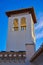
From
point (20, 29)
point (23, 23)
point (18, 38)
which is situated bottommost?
A: point (18, 38)

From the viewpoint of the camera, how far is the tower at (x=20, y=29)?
15.6 metres

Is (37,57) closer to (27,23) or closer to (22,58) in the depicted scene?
(22,58)

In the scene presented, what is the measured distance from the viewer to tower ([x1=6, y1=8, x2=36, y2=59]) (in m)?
15.6

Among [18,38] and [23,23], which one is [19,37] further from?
[23,23]

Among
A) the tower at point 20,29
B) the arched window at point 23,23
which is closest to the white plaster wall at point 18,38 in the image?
the tower at point 20,29

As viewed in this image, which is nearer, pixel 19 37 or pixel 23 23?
pixel 19 37

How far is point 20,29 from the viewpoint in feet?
54.7

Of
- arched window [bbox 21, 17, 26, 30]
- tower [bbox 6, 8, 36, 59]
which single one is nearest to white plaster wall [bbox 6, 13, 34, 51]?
tower [bbox 6, 8, 36, 59]

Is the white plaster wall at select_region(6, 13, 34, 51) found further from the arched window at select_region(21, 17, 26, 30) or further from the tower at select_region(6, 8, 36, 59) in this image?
the arched window at select_region(21, 17, 26, 30)

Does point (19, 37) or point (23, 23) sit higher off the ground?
point (23, 23)

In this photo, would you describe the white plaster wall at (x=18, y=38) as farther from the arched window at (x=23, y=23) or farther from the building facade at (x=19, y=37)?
the arched window at (x=23, y=23)

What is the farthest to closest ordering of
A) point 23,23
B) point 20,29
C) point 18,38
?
point 23,23 < point 20,29 < point 18,38

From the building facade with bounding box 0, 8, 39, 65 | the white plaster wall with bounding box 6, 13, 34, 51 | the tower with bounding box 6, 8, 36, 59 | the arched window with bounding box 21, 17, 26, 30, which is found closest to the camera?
the building facade with bounding box 0, 8, 39, 65

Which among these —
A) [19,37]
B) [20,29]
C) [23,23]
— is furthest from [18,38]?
[23,23]
